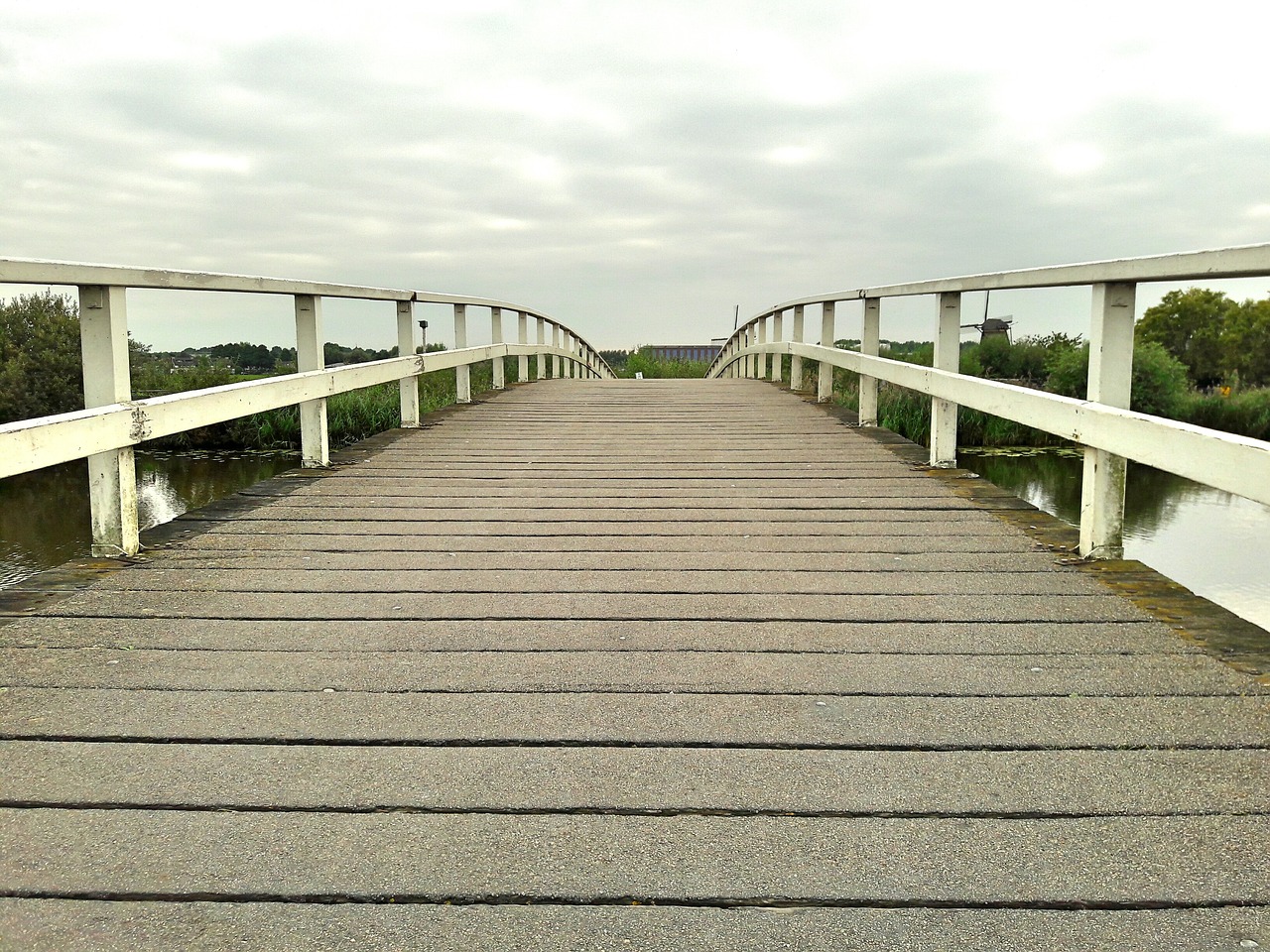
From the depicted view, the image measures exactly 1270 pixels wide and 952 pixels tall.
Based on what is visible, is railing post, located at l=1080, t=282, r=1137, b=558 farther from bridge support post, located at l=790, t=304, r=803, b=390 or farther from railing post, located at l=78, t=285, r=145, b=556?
bridge support post, located at l=790, t=304, r=803, b=390

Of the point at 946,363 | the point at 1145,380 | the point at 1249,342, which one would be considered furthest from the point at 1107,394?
the point at 1249,342

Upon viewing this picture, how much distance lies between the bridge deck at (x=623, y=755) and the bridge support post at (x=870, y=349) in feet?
12.0

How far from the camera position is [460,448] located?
696 centimetres

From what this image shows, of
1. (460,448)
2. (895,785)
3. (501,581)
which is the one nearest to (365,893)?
(895,785)

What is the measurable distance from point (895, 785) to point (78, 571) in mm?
3041

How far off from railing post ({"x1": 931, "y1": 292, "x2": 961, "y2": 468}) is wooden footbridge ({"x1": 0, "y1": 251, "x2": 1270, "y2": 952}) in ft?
5.79

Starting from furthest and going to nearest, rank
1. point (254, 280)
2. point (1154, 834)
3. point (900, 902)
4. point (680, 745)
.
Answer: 1. point (254, 280)
2. point (680, 745)
3. point (1154, 834)
4. point (900, 902)

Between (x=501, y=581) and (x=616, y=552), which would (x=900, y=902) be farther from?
(x=616, y=552)

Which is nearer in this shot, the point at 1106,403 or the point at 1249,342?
the point at 1106,403

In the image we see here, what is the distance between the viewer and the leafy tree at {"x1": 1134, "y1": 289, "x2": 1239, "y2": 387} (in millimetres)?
62594

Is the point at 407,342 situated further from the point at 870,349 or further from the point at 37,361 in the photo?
the point at 37,361

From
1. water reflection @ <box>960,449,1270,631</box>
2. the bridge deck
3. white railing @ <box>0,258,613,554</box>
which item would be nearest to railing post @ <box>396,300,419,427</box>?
white railing @ <box>0,258,613,554</box>

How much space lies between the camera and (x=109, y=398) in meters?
3.93

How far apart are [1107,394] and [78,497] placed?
976cm
